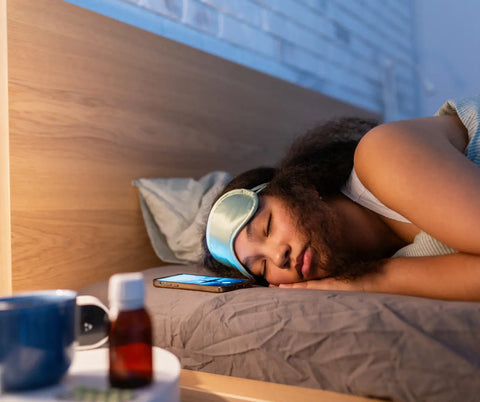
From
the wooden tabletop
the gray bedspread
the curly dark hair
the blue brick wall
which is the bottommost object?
the wooden tabletop

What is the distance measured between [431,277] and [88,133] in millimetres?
950

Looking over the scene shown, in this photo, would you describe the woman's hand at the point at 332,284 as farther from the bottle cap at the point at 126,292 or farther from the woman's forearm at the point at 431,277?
the bottle cap at the point at 126,292

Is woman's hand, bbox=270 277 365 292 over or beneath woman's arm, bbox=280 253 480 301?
beneath

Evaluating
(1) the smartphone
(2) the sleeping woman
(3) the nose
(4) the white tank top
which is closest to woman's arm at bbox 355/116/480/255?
(2) the sleeping woman

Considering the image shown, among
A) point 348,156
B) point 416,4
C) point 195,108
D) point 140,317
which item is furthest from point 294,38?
point 140,317

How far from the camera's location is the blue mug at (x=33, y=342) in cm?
50

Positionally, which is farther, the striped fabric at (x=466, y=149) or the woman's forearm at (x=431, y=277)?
the striped fabric at (x=466, y=149)

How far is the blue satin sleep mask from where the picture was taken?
1.07m

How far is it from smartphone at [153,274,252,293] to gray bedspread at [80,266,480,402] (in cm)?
10

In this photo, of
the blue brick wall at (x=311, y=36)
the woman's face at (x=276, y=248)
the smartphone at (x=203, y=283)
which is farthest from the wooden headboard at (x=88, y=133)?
the woman's face at (x=276, y=248)

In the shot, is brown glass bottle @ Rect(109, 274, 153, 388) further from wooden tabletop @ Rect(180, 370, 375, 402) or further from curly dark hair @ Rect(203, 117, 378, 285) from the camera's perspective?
curly dark hair @ Rect(203, 117, 378, 285)

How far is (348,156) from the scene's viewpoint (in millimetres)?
1297

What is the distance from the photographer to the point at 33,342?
0.51m

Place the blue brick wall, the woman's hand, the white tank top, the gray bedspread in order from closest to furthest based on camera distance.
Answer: the gray bedspread, the woman's hand, the white tank top, the blue brick wall
